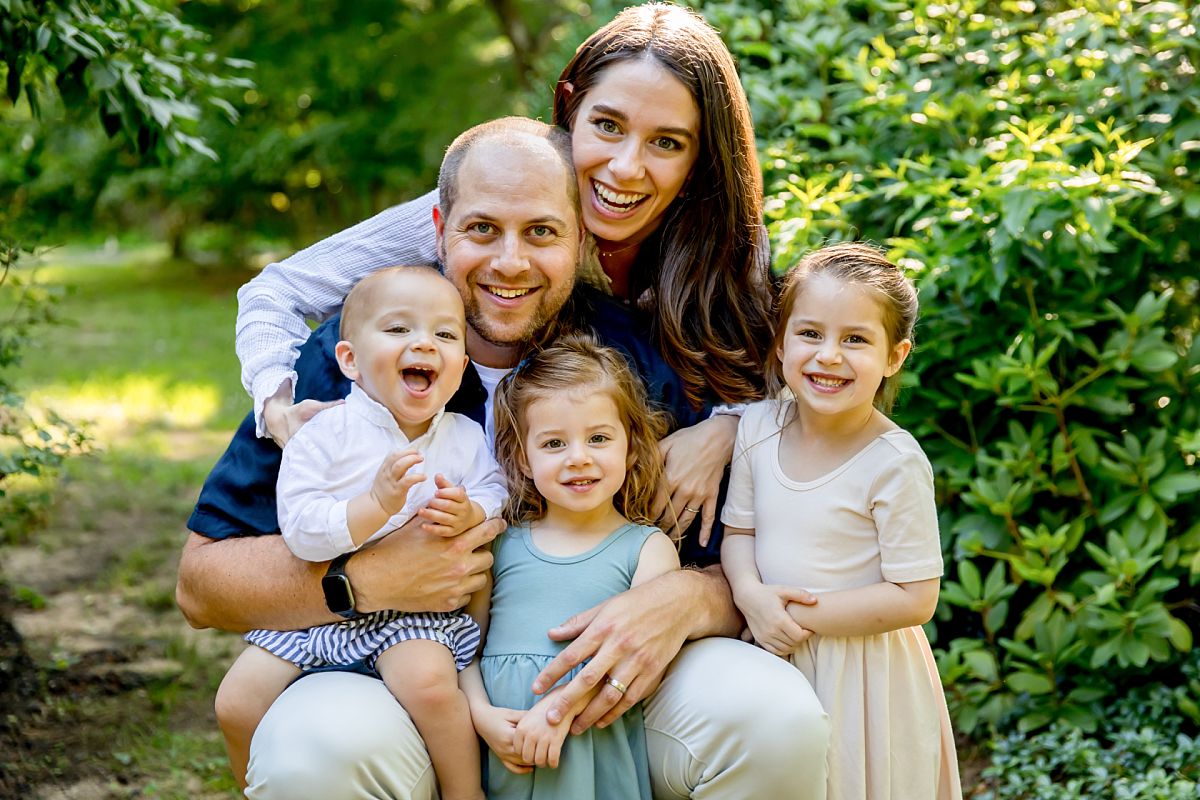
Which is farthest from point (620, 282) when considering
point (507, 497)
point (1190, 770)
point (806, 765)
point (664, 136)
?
point (1190, 770)

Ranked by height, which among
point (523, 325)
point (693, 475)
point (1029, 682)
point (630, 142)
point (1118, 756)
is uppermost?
point (630, 142)

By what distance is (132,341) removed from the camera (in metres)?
11.0

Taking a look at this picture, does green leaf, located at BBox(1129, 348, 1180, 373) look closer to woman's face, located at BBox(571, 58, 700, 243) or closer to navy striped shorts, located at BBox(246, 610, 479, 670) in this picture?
woman's face, located at BBox(571, 58, 700, 243)

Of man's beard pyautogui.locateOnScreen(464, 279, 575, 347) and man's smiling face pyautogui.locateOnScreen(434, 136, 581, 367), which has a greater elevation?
man's smiling face pyautogui.locateOnScreen(434, 136, 581, 367)

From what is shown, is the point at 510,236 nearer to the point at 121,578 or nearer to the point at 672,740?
the point at 672,740

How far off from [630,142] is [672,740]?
4.30 ft

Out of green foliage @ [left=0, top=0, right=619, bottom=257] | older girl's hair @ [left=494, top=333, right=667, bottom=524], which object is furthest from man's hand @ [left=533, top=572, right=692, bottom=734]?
green foliage @ [left=0, top=0, right=619, bottom=257]

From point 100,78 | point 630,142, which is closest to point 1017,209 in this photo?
point 630,142

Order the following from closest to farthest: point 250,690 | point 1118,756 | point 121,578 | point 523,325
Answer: point 250,690
point 523,325
point 1118,756
point 121,578

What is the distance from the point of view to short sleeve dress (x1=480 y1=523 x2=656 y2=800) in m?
2.30

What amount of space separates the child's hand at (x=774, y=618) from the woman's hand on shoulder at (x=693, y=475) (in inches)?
9.6

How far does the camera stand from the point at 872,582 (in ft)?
7.91

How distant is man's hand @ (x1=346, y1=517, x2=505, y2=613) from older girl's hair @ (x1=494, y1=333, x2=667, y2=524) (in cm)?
16

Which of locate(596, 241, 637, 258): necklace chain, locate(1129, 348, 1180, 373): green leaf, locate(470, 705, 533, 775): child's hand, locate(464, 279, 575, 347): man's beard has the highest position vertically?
locate(596, 241, 637, 258): necklace chain
